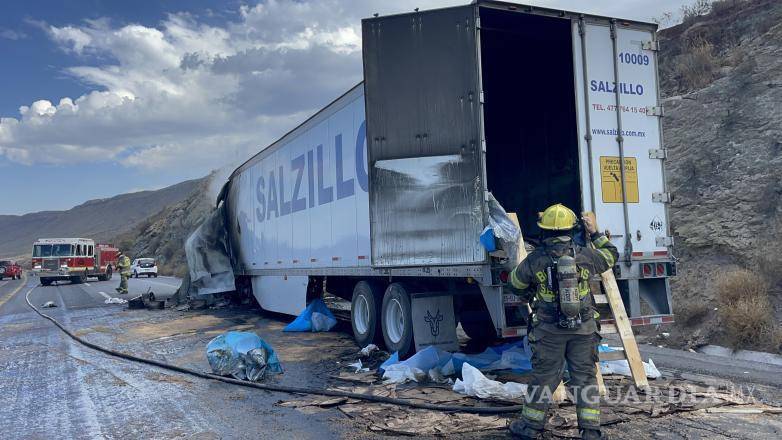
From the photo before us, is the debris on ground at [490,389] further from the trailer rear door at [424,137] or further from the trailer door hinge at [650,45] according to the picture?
the trailer door hinge at [650,45]

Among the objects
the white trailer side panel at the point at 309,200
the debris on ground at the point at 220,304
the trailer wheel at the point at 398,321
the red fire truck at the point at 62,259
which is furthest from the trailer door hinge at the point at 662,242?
the red fire truck at the point at 62,259

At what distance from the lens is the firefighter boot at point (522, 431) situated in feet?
15.3

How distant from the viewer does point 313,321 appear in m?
11.6

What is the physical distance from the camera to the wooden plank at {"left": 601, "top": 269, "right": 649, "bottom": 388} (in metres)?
6.00

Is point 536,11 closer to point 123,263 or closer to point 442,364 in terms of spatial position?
point 442,364

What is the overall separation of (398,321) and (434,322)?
34.8 inches

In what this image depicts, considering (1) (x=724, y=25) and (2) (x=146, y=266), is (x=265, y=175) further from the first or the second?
(2) (x=146, y=266)

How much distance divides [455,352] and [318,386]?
5.90 feet

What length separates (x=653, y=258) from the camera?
7.19 m

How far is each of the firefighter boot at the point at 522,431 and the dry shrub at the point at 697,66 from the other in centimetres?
1511

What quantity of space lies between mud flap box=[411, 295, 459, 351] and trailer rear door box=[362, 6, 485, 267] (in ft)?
2.17

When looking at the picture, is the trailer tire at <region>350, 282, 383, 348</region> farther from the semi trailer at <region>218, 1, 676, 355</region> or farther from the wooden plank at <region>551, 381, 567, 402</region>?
the wooden plank at <region>551, 381, 567, 402</region>

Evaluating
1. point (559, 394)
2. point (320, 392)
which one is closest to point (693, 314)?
point (559, 394)

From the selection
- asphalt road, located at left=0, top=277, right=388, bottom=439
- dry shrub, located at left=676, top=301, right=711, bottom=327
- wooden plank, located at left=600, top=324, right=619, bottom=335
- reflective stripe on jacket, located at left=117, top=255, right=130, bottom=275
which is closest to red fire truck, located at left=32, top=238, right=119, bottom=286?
reflective stripe on jacket, located at left=117, top=255, right=130, bottom=275
